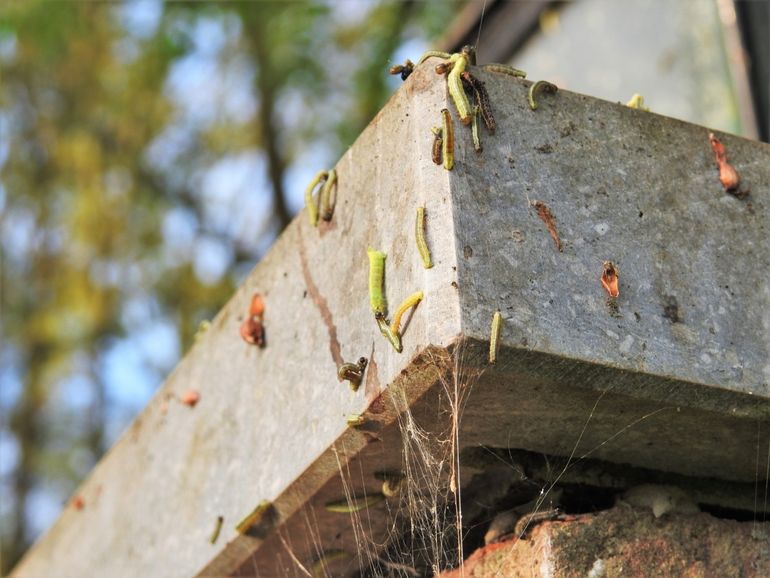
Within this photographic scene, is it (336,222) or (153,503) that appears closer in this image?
(336,222)

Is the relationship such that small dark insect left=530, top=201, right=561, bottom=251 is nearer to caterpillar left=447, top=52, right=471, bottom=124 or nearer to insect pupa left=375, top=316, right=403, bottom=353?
caterpillar left=447, top=52, right=471, bottom=124

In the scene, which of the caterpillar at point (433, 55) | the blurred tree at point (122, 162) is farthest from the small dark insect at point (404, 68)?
the blurred tree at point (122, 162)

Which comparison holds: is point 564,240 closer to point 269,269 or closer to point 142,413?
point 269,269

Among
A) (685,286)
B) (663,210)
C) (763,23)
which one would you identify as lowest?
(685,286)

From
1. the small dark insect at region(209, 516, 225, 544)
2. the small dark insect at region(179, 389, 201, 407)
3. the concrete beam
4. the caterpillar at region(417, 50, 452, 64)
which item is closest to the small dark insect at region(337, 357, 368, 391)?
the concrete beam

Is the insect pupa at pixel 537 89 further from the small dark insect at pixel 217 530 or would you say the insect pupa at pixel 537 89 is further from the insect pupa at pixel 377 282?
the small dark insect at pixel 217 530

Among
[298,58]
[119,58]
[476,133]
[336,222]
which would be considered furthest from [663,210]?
[119,58]

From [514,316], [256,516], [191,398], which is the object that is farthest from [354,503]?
[191,398]

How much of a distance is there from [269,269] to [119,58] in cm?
990

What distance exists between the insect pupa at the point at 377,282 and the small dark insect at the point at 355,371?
4.9 inches

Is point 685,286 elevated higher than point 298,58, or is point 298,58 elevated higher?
point 298,58

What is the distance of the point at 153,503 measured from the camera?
143 inches

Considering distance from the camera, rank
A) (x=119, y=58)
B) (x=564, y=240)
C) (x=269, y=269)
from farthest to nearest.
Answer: (x=119, y=58) < (x=269, y=269) < (x=564, y=240)

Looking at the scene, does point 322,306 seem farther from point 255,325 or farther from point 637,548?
point 637,548
